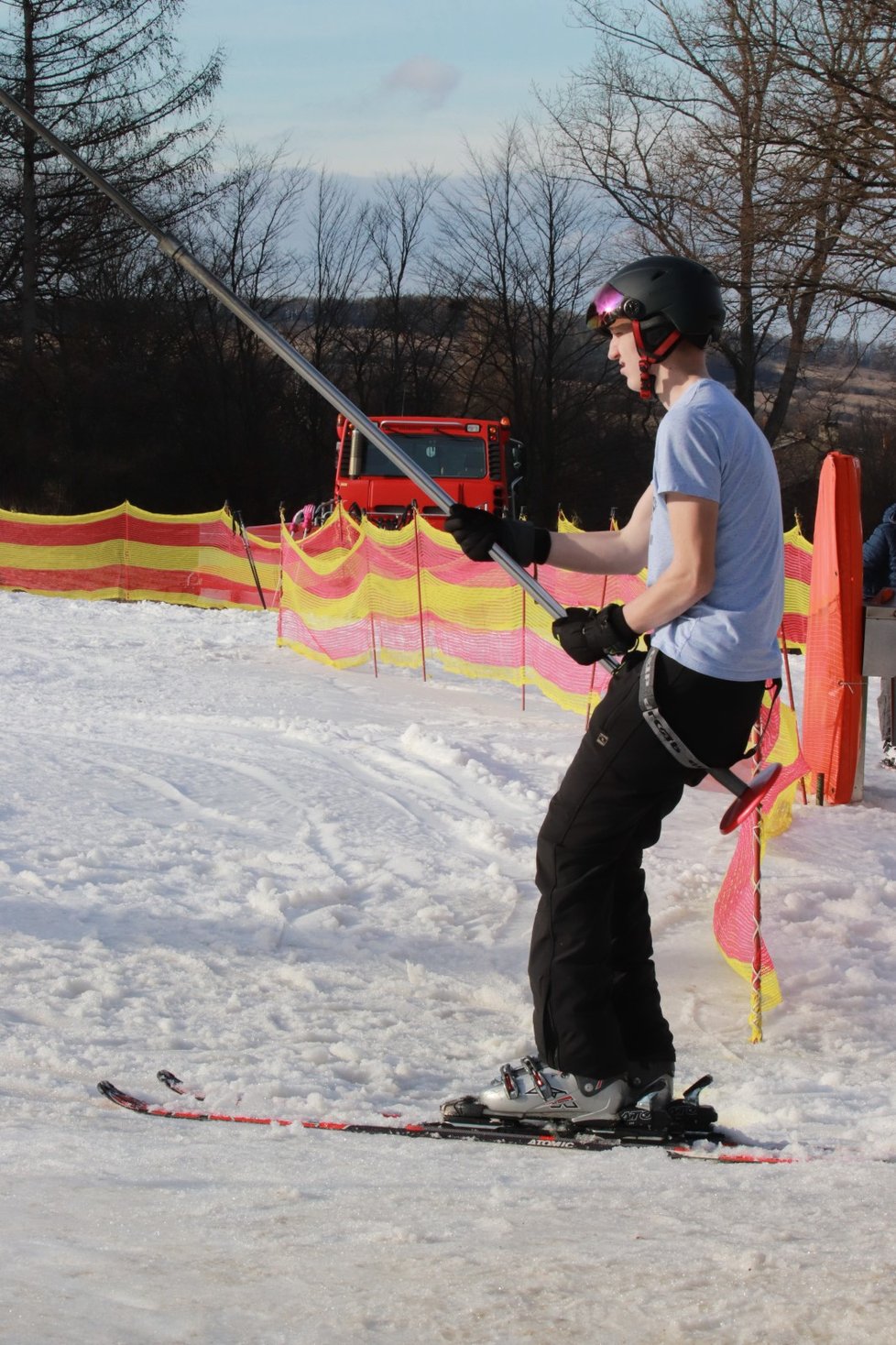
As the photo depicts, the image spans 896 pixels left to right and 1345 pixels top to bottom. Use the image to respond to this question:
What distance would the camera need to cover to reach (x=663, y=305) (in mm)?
3295

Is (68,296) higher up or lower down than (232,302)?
higher up

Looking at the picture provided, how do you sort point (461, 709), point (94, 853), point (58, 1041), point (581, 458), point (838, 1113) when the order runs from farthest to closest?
point (581, 458) < point (461, 709) < point (94, 853) < point (58, 1041) < point (838, 1113)

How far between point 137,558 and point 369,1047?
58.7 feet

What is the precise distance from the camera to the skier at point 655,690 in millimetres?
3225

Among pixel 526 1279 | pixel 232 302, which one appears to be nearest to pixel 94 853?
pixel 232 302

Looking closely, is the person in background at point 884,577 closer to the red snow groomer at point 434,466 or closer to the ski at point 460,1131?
the ski at point 460,1131

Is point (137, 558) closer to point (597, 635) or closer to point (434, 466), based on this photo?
point (434, 466)

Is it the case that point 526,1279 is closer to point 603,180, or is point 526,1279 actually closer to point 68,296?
point 603,180

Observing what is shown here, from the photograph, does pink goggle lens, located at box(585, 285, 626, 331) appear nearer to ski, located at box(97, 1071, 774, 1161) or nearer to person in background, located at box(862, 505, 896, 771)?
ski, located at box(97, 1071, 774, 1161)

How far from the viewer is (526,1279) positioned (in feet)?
7.73

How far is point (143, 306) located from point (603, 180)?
1708 centimetres

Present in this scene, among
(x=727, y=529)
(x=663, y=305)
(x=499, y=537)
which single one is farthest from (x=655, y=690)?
(x=663, y=305)

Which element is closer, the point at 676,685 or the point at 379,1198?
the point at 379,1198

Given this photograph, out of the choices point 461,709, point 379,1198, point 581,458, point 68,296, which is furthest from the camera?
point 581,458
